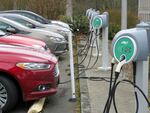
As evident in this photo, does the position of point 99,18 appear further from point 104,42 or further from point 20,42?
point 20,42

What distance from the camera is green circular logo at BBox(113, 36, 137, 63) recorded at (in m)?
4.46

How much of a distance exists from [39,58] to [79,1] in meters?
24.8

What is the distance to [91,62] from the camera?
11.6 metres

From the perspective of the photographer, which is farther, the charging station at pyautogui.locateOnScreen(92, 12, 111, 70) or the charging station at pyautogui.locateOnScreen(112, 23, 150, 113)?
the charging station at pyautogui.locateOnScreen(92, 12, 111, 70)

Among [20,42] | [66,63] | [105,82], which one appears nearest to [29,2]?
[66,63]

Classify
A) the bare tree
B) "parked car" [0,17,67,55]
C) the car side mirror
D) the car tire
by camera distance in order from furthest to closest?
1. the bare tree
2. "parked car" [0,17,67,55]
3. the car side mirror
4. the car tire

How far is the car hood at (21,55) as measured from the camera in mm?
6879

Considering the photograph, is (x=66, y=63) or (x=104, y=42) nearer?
(x=104, y=42)

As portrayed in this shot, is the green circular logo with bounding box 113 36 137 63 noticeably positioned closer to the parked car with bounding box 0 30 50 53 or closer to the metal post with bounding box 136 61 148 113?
the metal post with bounding box 136 61 148 113

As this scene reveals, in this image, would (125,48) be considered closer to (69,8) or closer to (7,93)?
(7,93)

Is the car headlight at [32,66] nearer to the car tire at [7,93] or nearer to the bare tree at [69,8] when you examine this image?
the car tire at [7,93]

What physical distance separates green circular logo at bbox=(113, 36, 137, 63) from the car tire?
2.63 m

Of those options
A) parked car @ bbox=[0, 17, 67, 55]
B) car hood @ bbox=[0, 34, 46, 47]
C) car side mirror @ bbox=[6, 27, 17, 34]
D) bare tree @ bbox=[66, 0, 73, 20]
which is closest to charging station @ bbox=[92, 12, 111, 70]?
car hood @ bbox=[0, 34, 46, 47]

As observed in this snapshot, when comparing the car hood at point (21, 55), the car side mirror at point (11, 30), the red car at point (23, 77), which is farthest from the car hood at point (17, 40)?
the red car at point (23, 77)
